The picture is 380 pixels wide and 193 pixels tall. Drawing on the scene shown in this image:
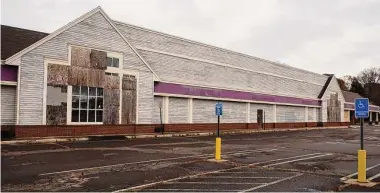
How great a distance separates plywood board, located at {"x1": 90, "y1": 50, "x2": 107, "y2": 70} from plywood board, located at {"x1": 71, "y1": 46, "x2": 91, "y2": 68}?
1.06 feet

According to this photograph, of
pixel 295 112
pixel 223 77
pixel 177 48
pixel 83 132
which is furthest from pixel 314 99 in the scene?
pixel 83 132

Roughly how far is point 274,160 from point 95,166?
294 inches

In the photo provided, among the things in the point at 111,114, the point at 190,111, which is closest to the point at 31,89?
the point at 111,114

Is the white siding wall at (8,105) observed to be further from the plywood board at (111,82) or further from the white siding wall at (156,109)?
the white siding wall at (156,109)

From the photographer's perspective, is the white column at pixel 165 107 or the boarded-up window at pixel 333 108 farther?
the boarded-up window at pixel 333 108

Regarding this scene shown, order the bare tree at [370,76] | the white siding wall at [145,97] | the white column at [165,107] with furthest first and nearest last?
the bare tree at [370,76]
the white column at [165,107]
the white siding wall at [145,97]

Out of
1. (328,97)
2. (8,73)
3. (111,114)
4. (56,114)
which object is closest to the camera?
(8,73)

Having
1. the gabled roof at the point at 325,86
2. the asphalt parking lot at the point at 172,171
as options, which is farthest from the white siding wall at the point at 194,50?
the asphalt parking lot at the point at 172,171

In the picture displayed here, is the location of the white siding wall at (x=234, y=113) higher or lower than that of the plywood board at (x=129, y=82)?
lower

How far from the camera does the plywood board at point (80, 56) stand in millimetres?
25000

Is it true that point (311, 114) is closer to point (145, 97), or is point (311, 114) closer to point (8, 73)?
point (145, 97)

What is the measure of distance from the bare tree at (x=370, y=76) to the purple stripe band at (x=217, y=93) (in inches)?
3140

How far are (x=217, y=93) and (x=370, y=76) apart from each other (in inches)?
3945

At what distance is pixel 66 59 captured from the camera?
24.6 metres
